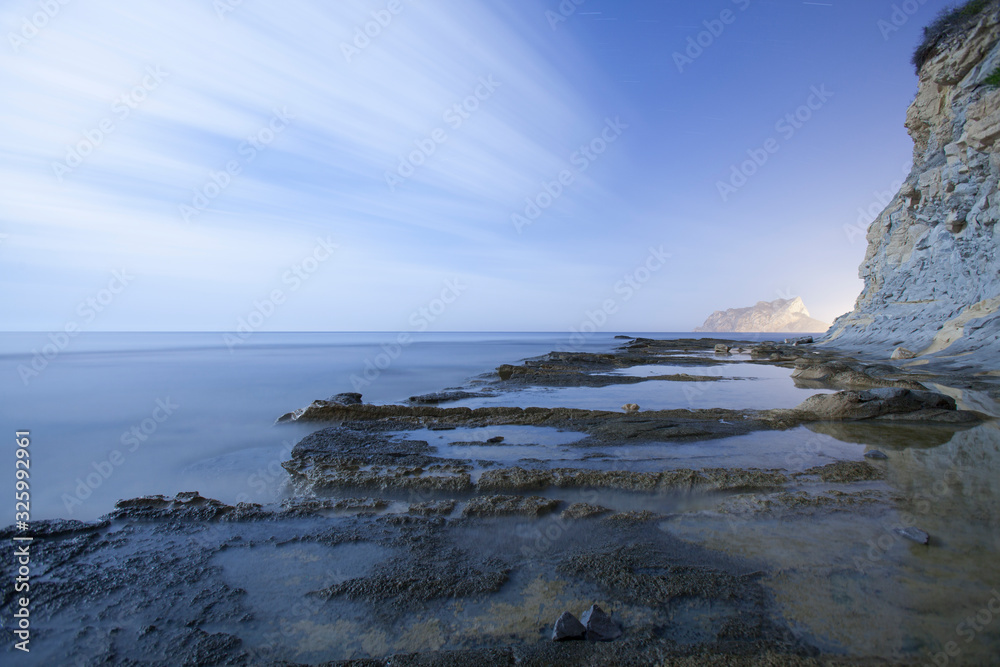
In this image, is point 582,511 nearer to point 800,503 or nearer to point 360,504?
point 800,503

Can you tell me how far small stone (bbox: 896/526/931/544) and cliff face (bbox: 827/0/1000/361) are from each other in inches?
671

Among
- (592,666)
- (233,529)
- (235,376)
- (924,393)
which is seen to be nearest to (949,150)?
(924,393)

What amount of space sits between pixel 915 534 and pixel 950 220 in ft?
88.4

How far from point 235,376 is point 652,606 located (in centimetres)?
2682

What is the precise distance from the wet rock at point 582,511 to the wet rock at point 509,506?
0.21m

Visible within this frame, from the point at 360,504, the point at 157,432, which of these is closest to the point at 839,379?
the point at 360,504

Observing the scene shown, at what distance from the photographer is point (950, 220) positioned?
21984 mm

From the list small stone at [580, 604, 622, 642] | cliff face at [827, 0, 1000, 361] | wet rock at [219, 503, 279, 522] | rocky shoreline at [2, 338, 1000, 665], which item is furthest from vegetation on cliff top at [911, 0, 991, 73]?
wet rock at [219, 503, 279, 522]

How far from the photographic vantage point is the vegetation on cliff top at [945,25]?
21.9 metres

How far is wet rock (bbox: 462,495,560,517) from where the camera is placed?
5.09 meters

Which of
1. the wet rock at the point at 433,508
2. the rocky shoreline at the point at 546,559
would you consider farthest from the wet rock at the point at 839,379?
the wet rock at the point at 433,508

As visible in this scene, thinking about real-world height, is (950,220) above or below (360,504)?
above

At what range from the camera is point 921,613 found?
118 inches

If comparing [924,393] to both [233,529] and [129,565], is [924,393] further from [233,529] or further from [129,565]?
[129,565]
